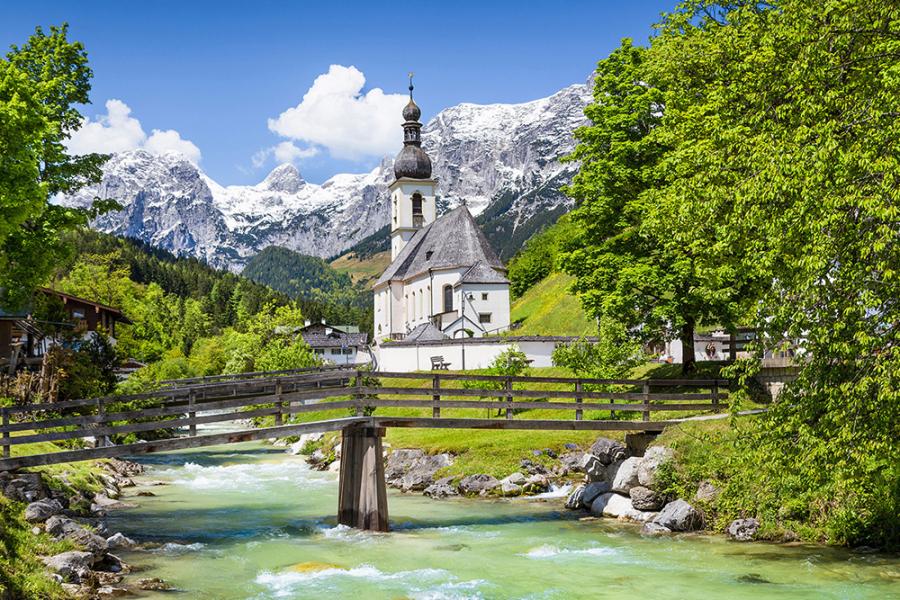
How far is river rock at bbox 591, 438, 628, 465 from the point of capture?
27422 millimetres

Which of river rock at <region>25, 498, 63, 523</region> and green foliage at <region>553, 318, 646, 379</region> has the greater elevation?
green foliage at <region>553, 318, 646, 379</region>

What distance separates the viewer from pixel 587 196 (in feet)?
115

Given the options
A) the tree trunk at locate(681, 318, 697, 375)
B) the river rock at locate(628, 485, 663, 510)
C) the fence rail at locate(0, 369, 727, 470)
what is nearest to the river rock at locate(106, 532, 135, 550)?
the fence rail at locate(0, 369, 727, 470)

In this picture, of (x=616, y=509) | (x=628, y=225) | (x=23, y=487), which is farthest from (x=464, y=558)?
(x=628, y=225)

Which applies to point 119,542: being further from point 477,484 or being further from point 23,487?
point 477,484

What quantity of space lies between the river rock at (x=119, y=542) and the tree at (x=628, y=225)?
18.8 m

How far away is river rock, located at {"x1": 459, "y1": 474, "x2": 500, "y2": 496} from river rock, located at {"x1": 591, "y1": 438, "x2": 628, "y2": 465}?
3631 mm

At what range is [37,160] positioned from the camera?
26844mm

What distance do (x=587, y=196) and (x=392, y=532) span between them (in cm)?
1735

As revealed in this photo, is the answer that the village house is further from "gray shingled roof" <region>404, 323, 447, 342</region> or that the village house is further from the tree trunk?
the tree trunk

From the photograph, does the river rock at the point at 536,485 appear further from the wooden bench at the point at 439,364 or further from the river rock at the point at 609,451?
the wooden bench at the point at 439,364

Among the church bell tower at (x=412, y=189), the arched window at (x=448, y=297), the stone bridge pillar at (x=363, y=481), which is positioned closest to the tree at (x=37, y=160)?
the stone bridge pillar at (x=363, y=481)

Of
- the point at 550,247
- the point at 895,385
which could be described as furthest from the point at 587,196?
the point at 550,247

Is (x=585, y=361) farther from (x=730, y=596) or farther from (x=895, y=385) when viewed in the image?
(x=895, y=385)
